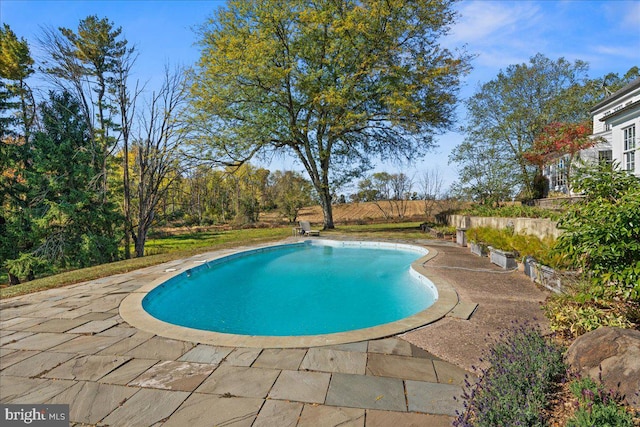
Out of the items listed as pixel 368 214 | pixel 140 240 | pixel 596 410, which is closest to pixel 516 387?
pixel 596 410

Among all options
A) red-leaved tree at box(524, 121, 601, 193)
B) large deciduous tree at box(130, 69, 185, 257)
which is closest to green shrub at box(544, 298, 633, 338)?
large deciduous tree at box(130, 69, 185, 257)

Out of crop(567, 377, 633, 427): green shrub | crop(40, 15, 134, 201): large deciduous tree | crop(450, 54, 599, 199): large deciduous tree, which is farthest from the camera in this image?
crop(450, 54, 599, 199): large deciduous tree

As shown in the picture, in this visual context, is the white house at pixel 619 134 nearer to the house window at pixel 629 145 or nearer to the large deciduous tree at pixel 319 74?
the house window at pixel 629 145

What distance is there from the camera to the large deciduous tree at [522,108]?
1850cm

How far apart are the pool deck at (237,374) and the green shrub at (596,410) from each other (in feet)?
2.40

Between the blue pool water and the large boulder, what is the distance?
277cm

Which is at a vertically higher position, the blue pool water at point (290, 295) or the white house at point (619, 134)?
the white house at point (619, 134)

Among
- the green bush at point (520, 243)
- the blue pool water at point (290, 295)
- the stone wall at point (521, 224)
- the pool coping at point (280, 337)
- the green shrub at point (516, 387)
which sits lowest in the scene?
the blue pool water at point (290, 295)

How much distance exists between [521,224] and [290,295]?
6.14 meters

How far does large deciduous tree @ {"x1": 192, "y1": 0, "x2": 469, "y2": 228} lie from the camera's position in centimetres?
1380

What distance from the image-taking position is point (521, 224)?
7965mm

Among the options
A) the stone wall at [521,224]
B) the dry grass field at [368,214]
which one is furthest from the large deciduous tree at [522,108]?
the stone wall at [521,224]

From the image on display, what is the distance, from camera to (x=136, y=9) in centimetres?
758

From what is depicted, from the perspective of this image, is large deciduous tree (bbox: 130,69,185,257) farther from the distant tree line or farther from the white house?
the white house
